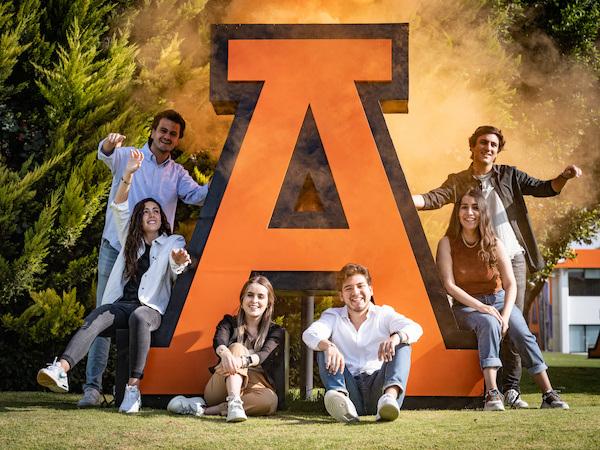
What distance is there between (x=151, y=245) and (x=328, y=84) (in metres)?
1.61

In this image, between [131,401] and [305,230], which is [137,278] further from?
[305,230]

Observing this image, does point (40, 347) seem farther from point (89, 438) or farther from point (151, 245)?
point (89, 438)

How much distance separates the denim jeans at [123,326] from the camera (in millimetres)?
3758

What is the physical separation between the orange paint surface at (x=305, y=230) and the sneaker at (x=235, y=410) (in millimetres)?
685

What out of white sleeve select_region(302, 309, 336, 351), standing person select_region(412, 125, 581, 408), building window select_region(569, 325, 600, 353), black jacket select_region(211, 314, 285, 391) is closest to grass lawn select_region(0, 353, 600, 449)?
black jacket select_region(211, 314, 285, 391)

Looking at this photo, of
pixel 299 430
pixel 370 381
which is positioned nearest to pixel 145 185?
pixel 370 381

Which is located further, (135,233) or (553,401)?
(135,233)

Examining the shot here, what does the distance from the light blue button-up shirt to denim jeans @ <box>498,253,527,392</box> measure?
88.4 inches

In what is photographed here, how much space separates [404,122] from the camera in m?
6.80

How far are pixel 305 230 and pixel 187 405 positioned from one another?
1323 millimetres

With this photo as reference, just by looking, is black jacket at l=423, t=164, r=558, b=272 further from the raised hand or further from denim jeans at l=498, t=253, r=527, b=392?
the raised hand

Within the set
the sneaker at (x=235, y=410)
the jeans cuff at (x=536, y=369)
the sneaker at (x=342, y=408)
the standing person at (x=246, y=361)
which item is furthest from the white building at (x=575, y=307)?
the sneaker at (x=235, y=410)

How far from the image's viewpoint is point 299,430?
3.10 m

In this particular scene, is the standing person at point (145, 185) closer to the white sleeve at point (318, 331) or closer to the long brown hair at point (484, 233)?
the white sleeve at point (318, 331)
